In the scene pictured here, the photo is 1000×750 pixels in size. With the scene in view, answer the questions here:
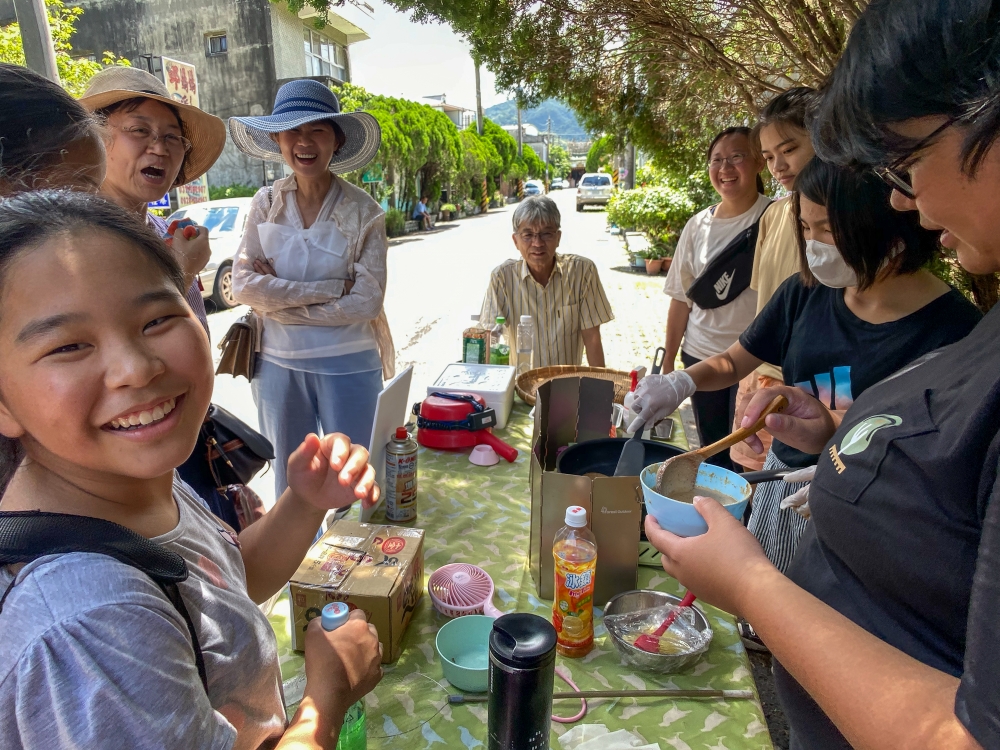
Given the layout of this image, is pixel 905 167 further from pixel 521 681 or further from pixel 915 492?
pixel 521 681

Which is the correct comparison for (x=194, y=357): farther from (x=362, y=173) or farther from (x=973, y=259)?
(x=362, y=173)

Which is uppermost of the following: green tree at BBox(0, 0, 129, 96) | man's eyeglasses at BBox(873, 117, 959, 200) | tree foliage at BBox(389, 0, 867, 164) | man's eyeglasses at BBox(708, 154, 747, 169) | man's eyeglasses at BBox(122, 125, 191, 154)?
green tree at BBox(0, 0, 129, 96)

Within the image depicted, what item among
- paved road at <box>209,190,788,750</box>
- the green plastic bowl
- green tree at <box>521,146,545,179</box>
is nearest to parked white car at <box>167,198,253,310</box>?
paved road at <box>209,190,788,750</box>

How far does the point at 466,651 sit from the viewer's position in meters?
1.36

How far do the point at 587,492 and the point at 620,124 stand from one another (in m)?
4.18

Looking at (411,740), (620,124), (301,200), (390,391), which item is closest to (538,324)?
(301,200)

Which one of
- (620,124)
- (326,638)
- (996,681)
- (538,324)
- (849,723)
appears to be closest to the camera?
(996,681)

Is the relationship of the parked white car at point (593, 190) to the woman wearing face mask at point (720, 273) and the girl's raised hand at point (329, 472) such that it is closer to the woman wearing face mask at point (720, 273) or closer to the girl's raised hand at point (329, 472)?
the woman wearing face mask at point (720, 273)

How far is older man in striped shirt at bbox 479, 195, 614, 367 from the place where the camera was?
11.8ft

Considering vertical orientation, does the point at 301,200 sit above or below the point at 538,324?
above

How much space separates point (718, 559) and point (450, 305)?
352 inches

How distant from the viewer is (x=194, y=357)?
919 mm

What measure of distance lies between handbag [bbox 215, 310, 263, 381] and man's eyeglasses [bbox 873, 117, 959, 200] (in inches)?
111

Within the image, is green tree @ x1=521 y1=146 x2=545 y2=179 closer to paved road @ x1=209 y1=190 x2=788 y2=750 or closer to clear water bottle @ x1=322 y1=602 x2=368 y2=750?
paved road @ x1=209 y1=190 x2=788 y2=750
